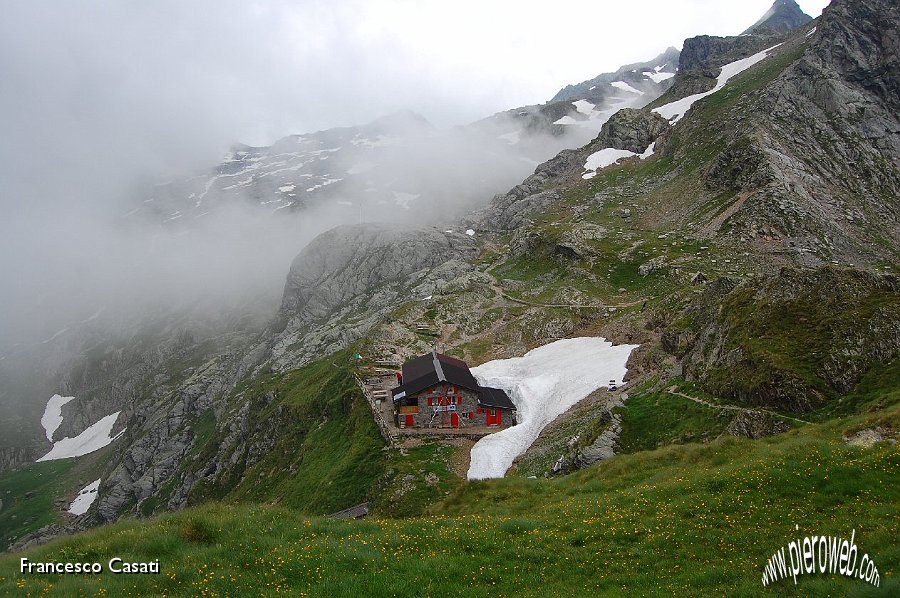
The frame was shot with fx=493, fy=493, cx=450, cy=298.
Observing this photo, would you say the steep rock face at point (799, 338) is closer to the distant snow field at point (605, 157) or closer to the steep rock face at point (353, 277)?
the steep rock face at point (353, 277)

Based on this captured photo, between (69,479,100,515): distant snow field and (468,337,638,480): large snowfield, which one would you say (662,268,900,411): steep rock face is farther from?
(69,479,100,515): distant snow field

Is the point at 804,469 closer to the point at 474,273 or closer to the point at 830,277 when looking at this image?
A: the point at 830,277

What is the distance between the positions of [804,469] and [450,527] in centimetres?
1280

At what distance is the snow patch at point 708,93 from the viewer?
6099 inches

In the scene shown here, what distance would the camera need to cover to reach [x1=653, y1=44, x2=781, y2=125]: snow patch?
508 ft

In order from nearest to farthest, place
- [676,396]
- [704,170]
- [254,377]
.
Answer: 1. [676,396]
2. [704,170]
3. [254,377]

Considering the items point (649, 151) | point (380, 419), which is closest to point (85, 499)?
point (380, 419)

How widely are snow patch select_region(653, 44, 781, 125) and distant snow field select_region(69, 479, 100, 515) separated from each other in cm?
21507

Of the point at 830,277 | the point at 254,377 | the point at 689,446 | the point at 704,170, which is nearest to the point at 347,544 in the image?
the point at 689,446

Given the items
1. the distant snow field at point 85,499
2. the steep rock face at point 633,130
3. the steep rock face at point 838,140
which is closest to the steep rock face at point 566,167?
the steep rock face at point 633,130

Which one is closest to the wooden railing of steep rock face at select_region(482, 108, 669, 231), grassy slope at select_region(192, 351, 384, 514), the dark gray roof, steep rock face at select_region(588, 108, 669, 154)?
grassy slope at select_region(192, 351, 384, 514)

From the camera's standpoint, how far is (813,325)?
3231 centimetres

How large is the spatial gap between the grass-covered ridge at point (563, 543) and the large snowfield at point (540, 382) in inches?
897

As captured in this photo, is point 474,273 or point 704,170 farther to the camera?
point 474,273
